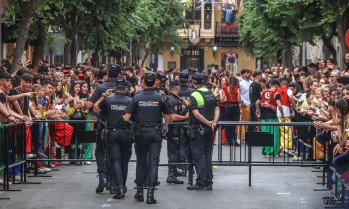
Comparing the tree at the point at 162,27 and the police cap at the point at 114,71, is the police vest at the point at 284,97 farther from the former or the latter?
the tree at the point at 162,27

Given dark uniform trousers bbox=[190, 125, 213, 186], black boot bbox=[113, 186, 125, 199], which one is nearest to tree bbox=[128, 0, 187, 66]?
dark uniform trousers bbox=[190, 125, 213, 186]

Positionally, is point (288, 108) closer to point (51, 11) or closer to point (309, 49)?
point (51, 11)

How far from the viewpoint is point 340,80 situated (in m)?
20.6

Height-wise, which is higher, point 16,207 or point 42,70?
point 42,70

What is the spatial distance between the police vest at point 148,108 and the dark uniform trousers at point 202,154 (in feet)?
5.65

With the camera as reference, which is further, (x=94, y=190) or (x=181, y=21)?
(x=181, y=21)

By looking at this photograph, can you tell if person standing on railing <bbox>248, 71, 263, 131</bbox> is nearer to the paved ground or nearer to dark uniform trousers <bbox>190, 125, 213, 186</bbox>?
the paved ground

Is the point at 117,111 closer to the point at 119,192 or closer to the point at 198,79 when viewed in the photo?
the point at 119,192

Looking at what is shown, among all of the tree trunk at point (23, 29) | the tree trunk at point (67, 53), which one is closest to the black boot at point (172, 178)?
the tree trunk at point (23, 29)

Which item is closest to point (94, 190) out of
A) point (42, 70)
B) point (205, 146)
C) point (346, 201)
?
point (205, 146)

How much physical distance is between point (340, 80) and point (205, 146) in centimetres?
308

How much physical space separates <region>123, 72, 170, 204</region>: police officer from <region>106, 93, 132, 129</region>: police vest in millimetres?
231

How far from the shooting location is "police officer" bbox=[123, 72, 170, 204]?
17250 millimetres

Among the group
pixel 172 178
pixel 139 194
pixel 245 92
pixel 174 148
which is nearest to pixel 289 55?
pixel 245 92
